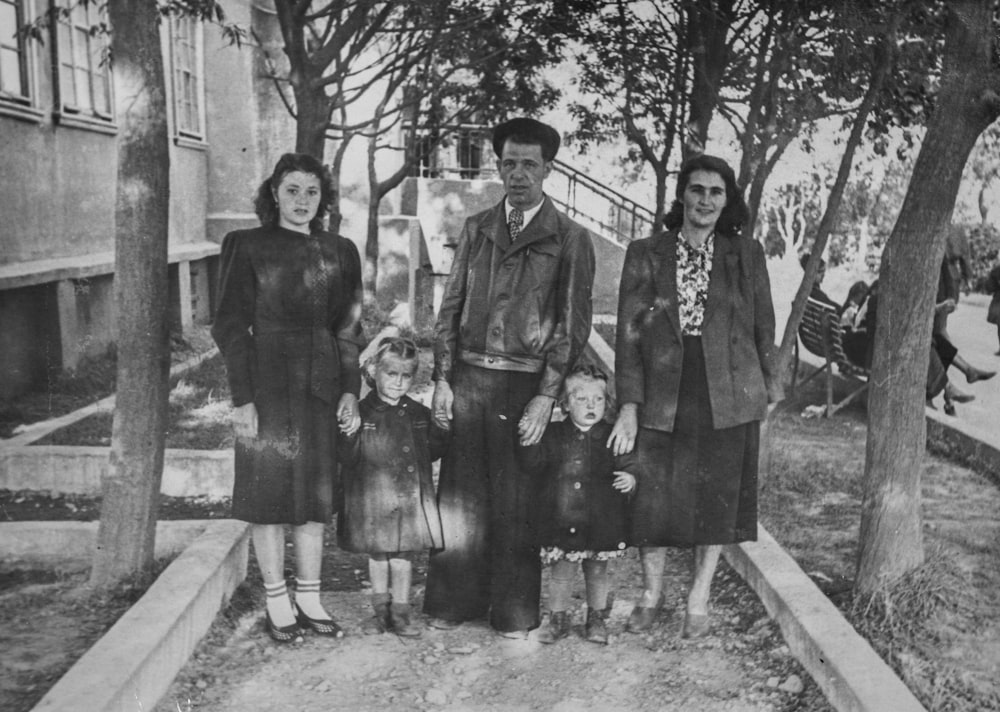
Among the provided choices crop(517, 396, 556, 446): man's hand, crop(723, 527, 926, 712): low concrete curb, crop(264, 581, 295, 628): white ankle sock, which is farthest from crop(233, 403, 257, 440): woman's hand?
crop(723, 527, 926, 712): low concrete curb

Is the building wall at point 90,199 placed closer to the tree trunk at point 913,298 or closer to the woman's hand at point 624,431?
the woman's hand at point 624,431

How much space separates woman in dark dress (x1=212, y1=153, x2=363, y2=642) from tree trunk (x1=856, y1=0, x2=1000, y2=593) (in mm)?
2231

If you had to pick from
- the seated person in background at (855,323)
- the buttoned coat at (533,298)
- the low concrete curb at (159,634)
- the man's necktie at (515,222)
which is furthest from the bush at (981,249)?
the low concrete curb at (159,634)

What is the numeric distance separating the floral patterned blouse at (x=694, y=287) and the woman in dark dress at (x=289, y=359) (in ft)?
Result: 4.30

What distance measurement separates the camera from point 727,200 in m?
3.74

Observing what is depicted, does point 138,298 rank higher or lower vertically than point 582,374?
higher

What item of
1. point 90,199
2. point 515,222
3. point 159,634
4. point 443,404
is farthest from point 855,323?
point 90,199

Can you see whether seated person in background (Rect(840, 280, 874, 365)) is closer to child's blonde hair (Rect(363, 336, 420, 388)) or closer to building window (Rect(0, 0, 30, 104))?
child's blonde hair (Rect(363, 336, 420, 388))

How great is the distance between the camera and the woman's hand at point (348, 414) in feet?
12.4

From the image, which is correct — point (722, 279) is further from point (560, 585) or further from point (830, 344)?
point (830, 344)

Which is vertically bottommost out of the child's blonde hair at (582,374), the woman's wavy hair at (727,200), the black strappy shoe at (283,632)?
the black strappy shoe at (283,632)

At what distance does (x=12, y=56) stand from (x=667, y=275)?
6.96 m

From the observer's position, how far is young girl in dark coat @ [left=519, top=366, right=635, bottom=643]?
3.80m

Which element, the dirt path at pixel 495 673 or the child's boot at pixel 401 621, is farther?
the child's boot at pixel 401 621
